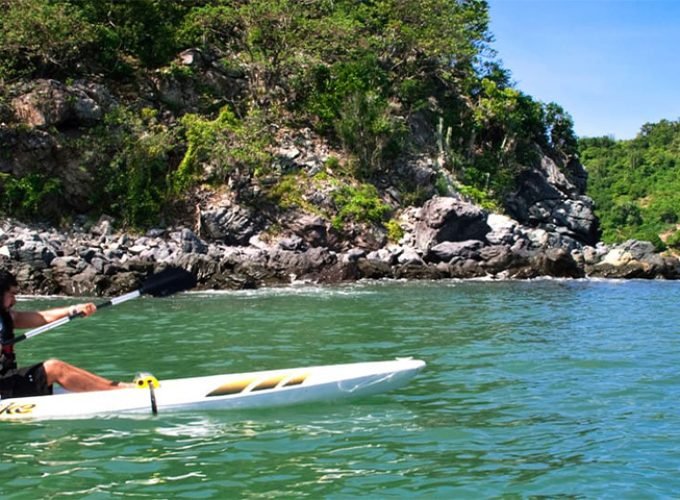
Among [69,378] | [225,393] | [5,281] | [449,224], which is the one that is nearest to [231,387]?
[225,393]

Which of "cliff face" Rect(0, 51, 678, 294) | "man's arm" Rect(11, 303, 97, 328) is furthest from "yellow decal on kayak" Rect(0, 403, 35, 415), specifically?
"cliff face" Rect(0, 51, 678, 294)

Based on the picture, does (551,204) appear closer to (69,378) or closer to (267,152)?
(267,152)

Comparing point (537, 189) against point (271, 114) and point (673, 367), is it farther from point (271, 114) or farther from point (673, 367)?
point (673, 367)

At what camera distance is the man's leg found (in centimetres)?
667

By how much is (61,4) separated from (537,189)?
22947mm

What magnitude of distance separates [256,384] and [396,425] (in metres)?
1.46

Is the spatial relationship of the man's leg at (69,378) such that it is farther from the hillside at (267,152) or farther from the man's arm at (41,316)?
the hillside at (267,152)

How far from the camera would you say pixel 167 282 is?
8320 mm

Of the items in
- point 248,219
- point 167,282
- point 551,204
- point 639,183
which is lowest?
point 167,282

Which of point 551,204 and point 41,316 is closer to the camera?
point 41,316

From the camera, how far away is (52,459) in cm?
544

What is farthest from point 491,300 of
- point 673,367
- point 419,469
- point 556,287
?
point 419,469

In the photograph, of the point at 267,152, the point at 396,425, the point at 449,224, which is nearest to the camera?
the point at 396,425

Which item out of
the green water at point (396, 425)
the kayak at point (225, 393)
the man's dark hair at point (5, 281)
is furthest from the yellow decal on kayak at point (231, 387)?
the man's dark hair at point (5, 281)
